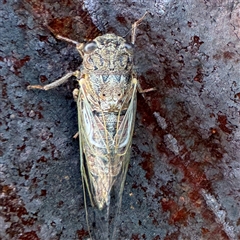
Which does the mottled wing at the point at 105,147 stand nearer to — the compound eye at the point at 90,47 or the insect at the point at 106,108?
the insect at the point at 106,108

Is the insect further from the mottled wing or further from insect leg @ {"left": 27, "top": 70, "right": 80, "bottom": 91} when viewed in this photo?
insect leg @ {"left": 27, "top": 70, "right": 80, "bottom": 91}

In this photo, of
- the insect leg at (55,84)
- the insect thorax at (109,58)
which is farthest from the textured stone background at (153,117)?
the insect thorax at (109,58)

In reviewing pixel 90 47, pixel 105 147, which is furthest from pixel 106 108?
pixel 90 47

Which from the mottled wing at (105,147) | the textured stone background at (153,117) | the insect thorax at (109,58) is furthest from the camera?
the insect thorax at (109,58)

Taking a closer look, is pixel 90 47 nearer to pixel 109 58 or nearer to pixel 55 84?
pixel 109 58

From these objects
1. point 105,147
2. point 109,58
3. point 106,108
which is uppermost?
point 109,58

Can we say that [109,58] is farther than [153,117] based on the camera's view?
Yes
